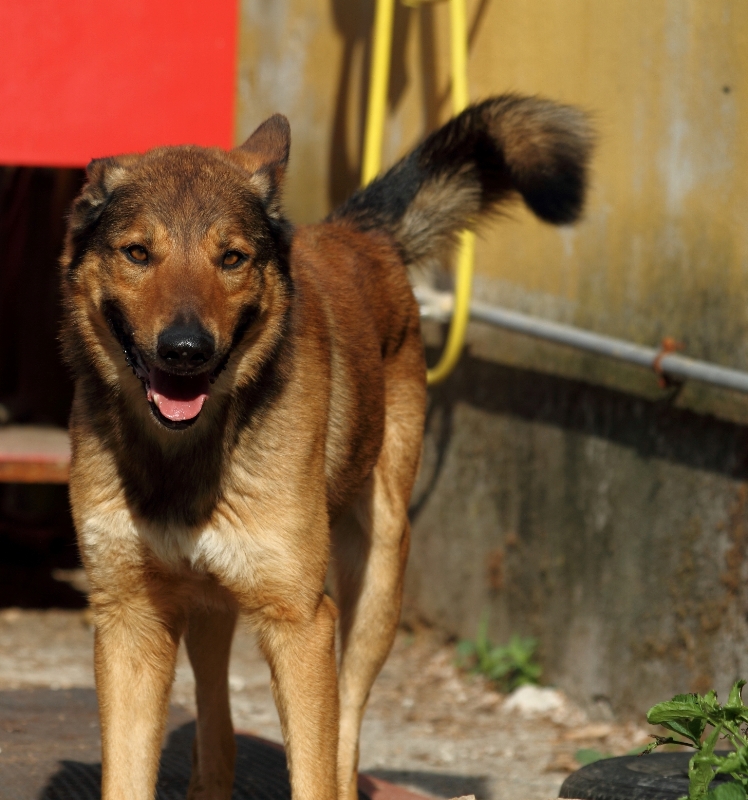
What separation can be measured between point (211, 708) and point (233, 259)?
150cm

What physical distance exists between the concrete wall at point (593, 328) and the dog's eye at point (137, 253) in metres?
1.92

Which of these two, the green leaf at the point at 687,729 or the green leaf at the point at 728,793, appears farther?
the green leaf at the point at 687,729

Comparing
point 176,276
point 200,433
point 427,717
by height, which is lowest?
point 427,717

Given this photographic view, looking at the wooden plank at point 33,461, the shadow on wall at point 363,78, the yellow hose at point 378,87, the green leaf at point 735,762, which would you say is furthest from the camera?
the shadow on wall at point 363,78

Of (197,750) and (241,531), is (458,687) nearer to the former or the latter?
(197,750)

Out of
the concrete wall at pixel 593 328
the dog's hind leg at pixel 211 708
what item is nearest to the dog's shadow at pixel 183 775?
the dog's hind leg at pixel 211 708

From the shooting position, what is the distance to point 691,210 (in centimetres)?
479

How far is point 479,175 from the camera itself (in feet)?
15.0

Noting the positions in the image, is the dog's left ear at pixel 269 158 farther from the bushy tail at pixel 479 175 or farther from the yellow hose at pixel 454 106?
the yellow hose at pixel 454 106

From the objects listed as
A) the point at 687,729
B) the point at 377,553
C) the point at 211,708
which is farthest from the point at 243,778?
the point at 687,729

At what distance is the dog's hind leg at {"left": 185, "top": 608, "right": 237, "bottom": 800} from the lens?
386 cm

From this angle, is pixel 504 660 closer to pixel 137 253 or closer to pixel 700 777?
pixel 700 777

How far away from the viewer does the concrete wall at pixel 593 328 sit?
185 inches

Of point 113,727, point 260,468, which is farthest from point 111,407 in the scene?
point 113,727
